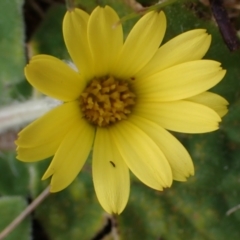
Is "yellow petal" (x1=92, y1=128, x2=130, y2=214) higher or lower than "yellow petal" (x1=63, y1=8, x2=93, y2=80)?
below

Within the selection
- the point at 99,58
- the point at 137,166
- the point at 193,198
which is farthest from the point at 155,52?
the point at 193,198

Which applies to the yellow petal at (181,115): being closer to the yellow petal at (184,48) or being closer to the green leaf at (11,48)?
the yellow petal at (184,48)

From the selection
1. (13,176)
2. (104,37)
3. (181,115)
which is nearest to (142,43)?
(104,37)

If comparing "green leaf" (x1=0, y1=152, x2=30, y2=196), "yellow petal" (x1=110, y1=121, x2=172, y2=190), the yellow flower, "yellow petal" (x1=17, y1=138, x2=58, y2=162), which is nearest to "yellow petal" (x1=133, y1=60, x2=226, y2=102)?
the yellow flower

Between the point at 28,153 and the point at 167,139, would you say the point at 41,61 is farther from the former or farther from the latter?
the point at 167,139

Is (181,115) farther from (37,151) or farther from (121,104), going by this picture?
(37,151)

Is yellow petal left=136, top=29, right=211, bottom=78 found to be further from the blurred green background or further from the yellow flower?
the blurred green background

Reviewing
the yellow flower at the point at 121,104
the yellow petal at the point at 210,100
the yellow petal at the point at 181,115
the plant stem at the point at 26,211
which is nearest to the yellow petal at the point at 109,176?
the yellow flower at the point at 121,104
